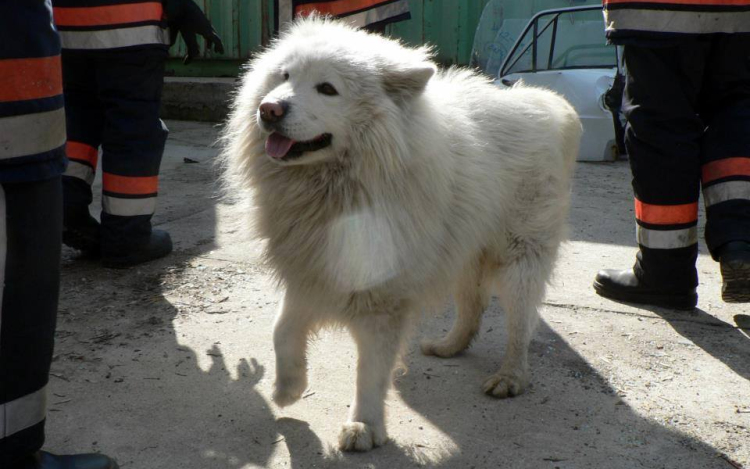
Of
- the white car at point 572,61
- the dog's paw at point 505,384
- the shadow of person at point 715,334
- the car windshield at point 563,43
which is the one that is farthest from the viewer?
the car windshield at point 563,43

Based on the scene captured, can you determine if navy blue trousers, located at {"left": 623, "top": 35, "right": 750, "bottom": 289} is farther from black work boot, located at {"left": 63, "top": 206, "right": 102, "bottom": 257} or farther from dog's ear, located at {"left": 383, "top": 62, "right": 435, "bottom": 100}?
black work boot, located at {"left": 63, "top": 206, "right": 102, "bottom": 257}

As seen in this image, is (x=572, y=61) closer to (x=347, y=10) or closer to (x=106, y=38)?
(x=347, y=10)

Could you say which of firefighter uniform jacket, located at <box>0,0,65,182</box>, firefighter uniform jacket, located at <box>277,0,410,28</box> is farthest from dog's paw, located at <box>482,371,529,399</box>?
firefighter uniform jacket, located at <box>277,0,410,28</box>

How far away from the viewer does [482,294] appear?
321 centimetres

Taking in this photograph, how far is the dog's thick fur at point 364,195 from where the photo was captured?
2.49 m

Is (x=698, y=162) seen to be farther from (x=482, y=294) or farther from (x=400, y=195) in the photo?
(x=400, y=195)

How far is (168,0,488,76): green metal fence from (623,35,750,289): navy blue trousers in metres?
5.48

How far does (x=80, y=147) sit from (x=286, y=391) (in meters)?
2.22

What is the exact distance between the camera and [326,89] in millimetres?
2543

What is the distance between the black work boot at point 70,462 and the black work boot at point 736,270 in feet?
8.57

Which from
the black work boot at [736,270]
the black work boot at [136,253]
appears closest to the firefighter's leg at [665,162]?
the black work boot at [736,270]

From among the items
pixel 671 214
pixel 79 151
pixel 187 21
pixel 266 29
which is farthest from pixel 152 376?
pixel 266 29

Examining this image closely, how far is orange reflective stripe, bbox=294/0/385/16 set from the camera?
3744mm

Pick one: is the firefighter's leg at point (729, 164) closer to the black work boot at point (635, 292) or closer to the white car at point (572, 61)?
the black work boot at point (635, 292)
